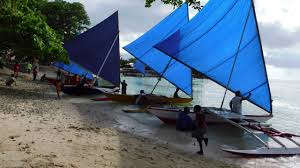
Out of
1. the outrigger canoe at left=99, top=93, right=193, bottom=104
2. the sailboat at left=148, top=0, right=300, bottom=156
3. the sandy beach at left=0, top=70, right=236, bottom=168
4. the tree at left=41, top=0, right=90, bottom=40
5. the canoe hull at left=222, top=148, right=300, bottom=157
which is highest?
the tree at left=41, top=0, right=90, bottom=40

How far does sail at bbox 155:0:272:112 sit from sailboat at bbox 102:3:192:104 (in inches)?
232

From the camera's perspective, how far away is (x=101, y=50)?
2939 centimetres

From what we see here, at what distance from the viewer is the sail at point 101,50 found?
1138 inches

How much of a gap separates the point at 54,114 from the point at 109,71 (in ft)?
38.3

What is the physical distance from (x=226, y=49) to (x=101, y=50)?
12439mm

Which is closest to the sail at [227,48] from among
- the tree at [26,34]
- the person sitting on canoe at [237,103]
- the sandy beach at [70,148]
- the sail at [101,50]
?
the person sitting on canoe at [237,103]

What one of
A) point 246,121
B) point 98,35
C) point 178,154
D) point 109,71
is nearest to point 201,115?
point 178,154

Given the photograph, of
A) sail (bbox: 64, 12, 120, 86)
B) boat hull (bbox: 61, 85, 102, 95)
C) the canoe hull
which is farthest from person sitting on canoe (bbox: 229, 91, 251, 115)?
boat hull (bbox: 61, 85, 102, 95)

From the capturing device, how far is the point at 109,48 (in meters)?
29.5

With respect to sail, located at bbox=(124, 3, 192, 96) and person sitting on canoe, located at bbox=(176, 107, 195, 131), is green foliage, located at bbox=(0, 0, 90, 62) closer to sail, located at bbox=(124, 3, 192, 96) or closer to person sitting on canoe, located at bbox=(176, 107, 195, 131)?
sail, located at bbox=(124, 3, 192, 96)

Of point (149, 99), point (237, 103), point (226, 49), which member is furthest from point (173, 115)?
point (149, 99)

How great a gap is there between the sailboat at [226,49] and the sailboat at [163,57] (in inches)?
232

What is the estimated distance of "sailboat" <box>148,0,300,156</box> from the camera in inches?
750

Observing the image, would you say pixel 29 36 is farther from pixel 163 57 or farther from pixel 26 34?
pixel 163 57
